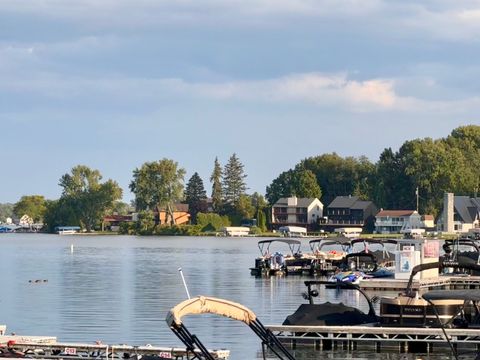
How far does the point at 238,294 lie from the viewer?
72.2m

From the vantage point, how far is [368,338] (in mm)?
40375

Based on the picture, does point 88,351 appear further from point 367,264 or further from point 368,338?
point 367,264

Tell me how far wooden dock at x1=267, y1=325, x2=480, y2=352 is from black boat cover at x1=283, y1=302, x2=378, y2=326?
754mm

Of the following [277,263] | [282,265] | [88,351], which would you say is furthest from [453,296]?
[277,263]

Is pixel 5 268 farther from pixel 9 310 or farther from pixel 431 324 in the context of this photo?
pixel 431 324

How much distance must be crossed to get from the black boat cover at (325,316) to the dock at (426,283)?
2282cm

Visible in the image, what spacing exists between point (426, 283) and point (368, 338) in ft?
94.6

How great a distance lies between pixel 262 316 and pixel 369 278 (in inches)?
715

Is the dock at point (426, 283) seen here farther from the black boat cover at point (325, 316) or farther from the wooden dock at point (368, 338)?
the wooden dock at point (368, 338)

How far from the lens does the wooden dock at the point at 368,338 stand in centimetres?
4019

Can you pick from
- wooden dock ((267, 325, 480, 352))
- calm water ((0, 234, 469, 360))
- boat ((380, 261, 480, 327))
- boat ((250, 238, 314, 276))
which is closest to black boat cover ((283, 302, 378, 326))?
wooden dock ((267, 325, 480, 352))

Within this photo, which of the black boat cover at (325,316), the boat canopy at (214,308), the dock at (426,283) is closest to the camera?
the boat canopy at (214,308)

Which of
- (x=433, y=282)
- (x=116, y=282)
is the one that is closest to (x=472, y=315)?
(x=433, y=282)

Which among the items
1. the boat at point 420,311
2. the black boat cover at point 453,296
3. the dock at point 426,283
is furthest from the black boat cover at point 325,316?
the dock at point 426,283
